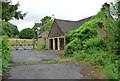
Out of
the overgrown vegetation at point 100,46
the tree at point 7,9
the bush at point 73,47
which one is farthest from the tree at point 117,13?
the tree at point 7,9

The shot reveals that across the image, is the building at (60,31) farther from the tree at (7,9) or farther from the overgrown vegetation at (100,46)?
the tree at (7,9)

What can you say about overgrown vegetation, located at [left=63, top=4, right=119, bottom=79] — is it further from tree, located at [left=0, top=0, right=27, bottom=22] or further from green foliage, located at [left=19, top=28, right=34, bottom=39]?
green foliage, located at [left=19, top=28, right=34, bottom=39]

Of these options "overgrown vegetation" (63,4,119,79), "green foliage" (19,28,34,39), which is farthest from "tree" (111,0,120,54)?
"green foliage" (19,28,34,39)

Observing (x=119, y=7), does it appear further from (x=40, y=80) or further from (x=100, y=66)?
(x=40, y=80)

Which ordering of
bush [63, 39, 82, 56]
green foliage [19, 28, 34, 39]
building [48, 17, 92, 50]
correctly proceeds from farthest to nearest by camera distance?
1. green foliage [19, 28, 34, 39]
2. building [48, 17, 92, 50]
3. bush [63, 39, 82, 56]

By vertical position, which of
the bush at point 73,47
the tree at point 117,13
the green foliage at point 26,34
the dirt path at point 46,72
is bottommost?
the dirt path at point 46,72

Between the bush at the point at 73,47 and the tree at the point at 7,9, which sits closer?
the tree at the point at 7,9

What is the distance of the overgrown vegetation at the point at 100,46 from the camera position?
19.5 ft

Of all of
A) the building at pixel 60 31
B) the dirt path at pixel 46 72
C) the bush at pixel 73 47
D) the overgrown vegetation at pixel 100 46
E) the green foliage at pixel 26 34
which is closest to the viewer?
the dirt path at pixel 46 72

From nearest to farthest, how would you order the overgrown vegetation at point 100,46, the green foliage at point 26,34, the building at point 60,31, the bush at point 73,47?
1. the overgrown vegetation at point 100,46
2. the bush at point 73,47
3. the building at point 60,31
4. the green foliage at point 26,34

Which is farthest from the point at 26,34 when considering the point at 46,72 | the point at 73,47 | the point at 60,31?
the point at 46,72

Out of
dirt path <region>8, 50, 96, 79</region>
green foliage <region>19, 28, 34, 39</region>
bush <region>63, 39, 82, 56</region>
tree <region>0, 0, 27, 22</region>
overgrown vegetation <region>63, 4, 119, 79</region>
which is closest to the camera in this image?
dirt path <region>8, 50, 96, 79</region>

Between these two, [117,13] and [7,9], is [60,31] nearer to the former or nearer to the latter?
[7,9]

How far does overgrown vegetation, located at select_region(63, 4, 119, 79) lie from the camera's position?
5.93 meters
